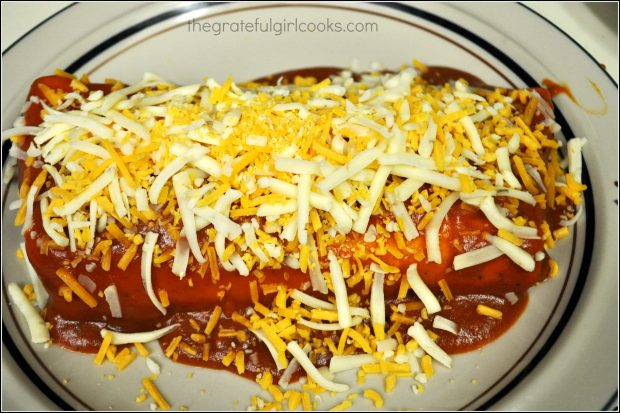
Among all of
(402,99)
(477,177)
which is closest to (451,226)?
(477,177)

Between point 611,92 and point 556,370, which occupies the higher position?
point 611,92

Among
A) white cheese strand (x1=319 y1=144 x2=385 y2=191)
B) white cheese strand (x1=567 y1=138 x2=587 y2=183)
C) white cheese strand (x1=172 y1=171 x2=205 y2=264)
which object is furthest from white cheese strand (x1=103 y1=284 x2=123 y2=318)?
white cheese strand (x1=567 y1=138 x2=587 y2=183)

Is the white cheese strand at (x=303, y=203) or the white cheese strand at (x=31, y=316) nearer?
the white cheese strand at (x=303, y=203)

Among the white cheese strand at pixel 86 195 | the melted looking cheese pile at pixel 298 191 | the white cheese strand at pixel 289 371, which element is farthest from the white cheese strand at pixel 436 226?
the white cheese strand at pixel 86 195

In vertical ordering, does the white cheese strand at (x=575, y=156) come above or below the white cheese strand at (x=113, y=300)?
above

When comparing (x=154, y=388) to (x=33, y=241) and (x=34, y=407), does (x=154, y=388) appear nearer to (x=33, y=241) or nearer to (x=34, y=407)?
(x=34, y=407)

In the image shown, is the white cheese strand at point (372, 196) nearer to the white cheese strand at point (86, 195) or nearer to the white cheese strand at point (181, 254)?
the white cheese strand at point (181, 254)

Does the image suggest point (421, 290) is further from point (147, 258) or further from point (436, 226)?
point (147, 258)
